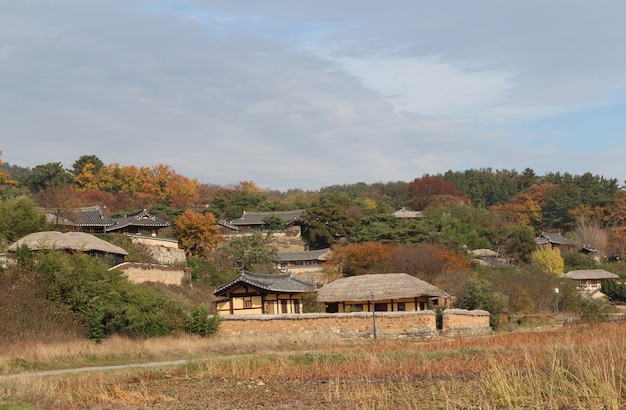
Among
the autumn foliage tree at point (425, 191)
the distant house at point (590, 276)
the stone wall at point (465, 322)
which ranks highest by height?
the autumn foliage tree at point (425, 191)

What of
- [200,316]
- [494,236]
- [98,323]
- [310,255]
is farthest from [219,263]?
[494,236]

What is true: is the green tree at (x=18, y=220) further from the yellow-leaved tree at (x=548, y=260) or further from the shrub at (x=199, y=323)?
the yellow-leaved tree at (x=548, y=260)

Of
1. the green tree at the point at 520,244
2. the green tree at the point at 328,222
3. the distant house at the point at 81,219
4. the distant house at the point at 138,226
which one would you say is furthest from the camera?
the green tree at the point at 520,244

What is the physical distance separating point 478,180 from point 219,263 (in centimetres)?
5260

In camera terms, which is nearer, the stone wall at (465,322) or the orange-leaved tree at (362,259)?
the stone wall at (465,322)

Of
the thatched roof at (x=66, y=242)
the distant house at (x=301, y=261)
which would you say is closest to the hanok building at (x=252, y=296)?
the thatched roof at (x=66, y=242)

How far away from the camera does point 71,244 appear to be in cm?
3216

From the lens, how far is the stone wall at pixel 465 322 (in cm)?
3030

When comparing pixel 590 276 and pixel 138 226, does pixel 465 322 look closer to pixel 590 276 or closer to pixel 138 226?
pixel 138 226

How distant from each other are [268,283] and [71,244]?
361 inches

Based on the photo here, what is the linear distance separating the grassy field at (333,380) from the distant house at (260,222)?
1674 inches

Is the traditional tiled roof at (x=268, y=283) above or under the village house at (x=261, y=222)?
under

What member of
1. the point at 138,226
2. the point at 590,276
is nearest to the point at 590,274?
the point at 590,276

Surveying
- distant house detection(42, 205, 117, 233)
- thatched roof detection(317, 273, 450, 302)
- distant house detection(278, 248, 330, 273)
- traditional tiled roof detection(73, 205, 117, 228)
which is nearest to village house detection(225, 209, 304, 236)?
distant house detection(278, 248, 330, 273)
